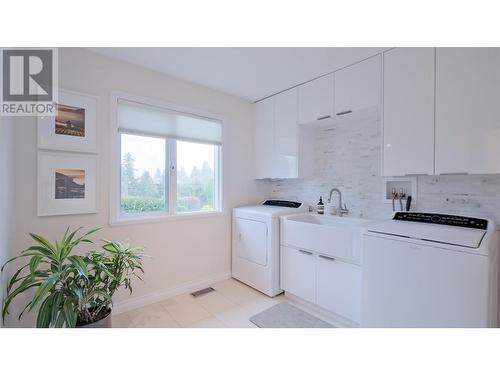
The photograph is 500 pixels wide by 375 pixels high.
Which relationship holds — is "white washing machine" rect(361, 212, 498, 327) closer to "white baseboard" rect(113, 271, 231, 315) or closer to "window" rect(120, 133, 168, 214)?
"white baseboard" rect(113, 271, 231, 315)

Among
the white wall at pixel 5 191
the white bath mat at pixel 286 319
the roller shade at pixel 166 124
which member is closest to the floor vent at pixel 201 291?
the white bath mat at pixel 286 319

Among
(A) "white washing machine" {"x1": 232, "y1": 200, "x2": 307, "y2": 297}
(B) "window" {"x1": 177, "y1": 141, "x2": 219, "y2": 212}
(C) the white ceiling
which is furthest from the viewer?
(B) "window" {"x1": 177, "y1": 141, "x2": 219, "y2": 212}

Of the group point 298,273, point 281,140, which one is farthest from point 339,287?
point 281,140

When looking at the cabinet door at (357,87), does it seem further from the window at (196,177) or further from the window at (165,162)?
the window at (196,177)

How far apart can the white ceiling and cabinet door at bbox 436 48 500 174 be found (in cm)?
58

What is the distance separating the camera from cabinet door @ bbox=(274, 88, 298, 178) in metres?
2.61

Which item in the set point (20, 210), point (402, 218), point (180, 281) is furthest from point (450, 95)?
point (20, 210)

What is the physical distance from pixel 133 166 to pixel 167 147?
0.41 metres

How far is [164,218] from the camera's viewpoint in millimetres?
2367

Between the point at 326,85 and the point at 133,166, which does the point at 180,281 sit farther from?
the point at 326,85

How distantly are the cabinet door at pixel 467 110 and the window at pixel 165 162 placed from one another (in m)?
2.16

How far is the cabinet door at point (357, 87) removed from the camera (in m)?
1.92

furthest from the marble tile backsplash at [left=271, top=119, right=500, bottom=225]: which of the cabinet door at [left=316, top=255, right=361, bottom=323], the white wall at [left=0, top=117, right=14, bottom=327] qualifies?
the white wall at [left=0, top=117, right=14, bottom=327]

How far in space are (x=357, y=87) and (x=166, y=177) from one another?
2.12 m
